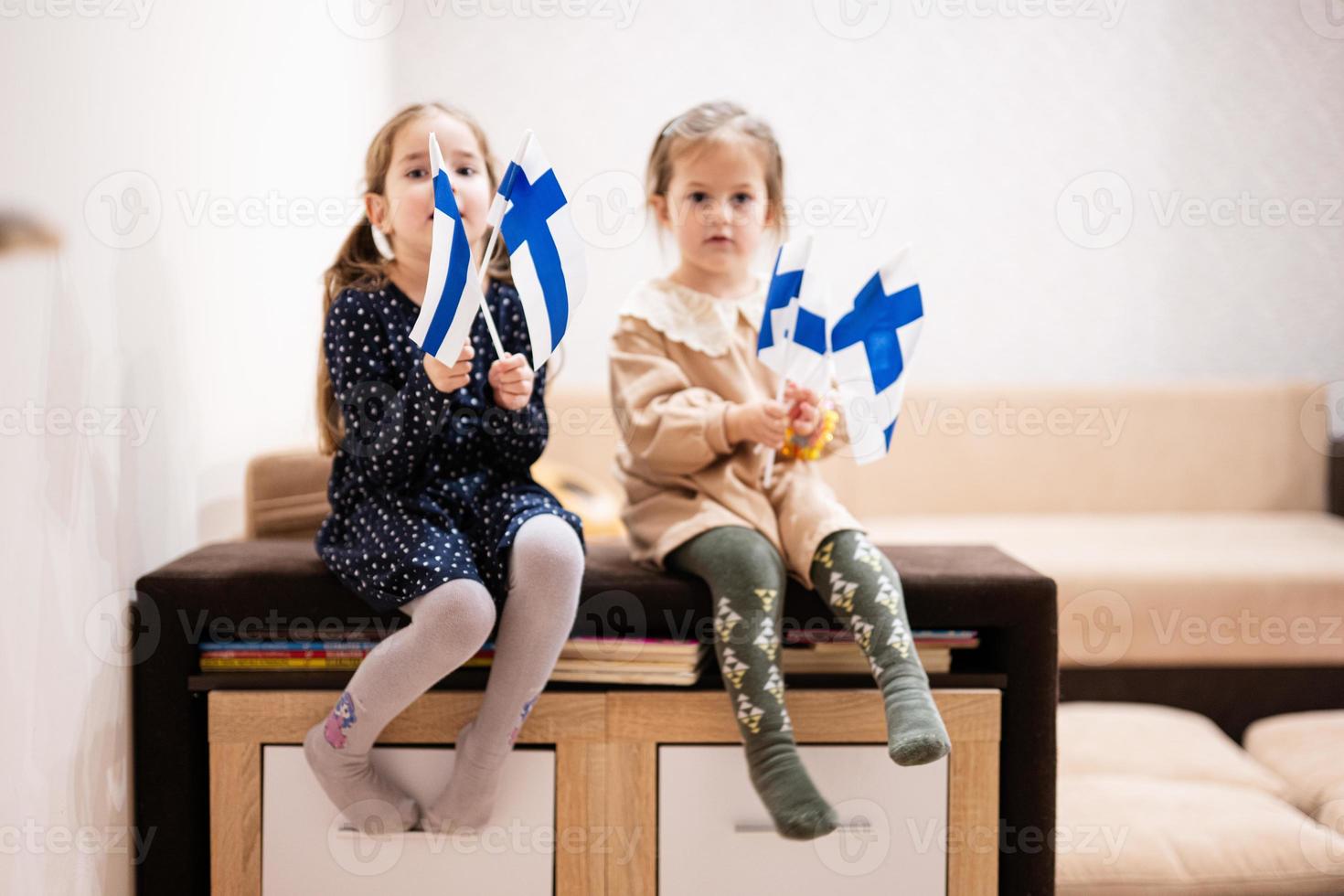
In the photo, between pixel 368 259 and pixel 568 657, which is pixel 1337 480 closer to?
pixel 568 657

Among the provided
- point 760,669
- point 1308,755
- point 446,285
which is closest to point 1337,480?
point 1308,755

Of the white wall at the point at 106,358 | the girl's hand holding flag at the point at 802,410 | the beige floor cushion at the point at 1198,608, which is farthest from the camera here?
the beige floor cushion at the point at 1198,608

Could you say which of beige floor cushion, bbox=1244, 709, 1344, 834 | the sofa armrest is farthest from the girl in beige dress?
the sofa armrest

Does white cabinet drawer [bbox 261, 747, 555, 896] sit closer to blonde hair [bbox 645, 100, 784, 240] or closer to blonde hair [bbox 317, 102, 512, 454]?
blonde hair [bbox 317, 102, 512, 454]

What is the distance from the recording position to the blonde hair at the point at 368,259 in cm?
154

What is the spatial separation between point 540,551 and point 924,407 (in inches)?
68.4

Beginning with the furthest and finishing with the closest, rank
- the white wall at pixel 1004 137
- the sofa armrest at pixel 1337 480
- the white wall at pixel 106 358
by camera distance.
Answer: the white wall at pixel 1004 137, the sofa armrest at pixel 1337 480, the white wall at pixel 106 358

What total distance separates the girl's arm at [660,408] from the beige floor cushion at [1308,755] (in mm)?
1101

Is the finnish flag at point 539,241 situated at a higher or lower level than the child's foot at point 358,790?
higher

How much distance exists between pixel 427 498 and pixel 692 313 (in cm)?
46

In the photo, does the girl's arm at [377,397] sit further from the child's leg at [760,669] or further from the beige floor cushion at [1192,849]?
the beige floor cushion at [1192,849]

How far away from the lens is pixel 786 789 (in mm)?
1374

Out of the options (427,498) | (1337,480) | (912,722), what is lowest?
(912,722)

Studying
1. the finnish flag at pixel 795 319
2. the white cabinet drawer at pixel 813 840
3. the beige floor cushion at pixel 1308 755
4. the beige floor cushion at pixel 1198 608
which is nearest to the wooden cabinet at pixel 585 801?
the white cabinet drawer at pixel 813 840
